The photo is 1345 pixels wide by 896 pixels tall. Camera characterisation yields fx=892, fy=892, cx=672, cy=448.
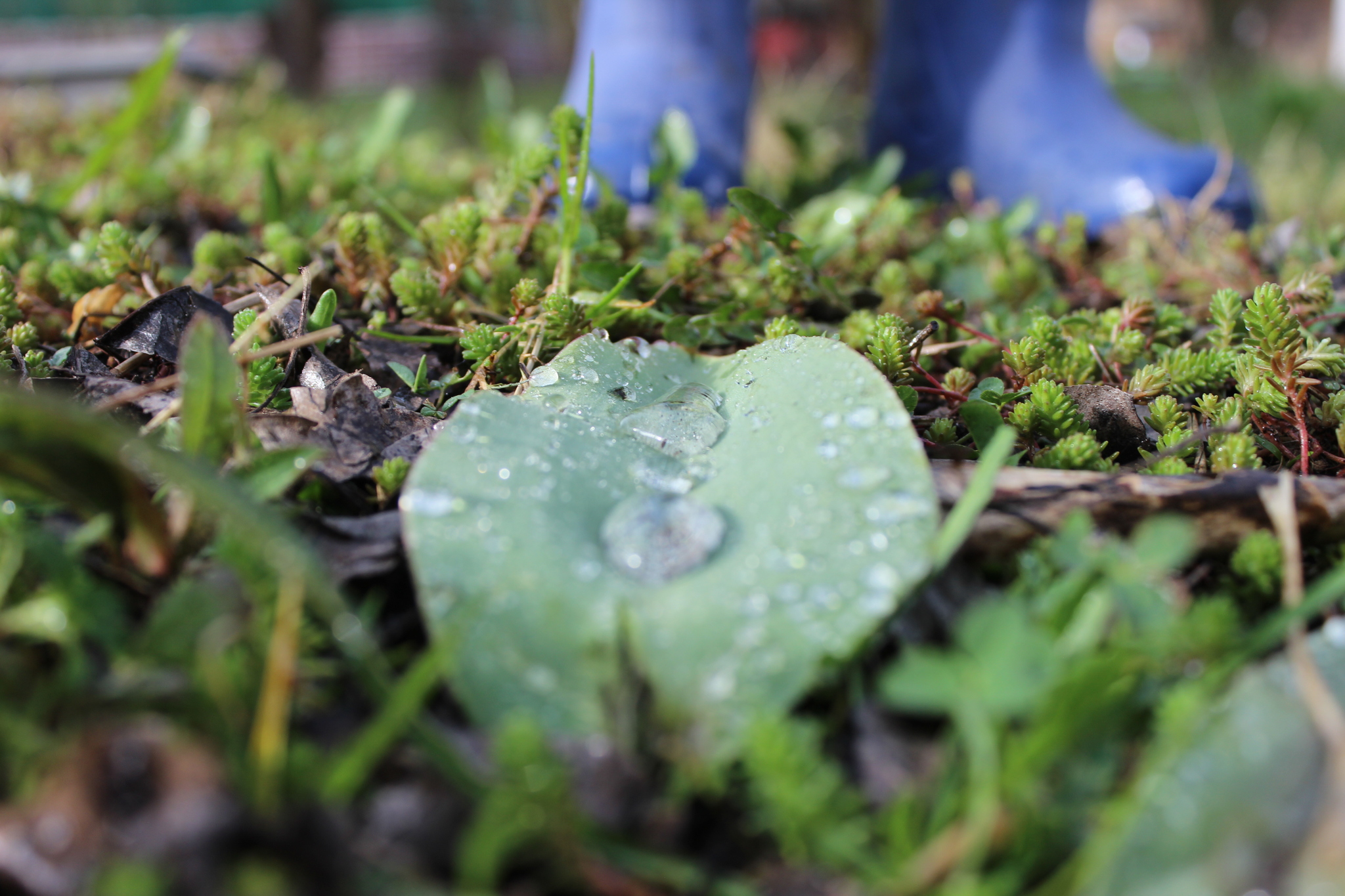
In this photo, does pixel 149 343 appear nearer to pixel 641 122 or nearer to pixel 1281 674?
pixel 1281 674

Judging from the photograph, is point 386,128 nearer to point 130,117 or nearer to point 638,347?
point 130,117

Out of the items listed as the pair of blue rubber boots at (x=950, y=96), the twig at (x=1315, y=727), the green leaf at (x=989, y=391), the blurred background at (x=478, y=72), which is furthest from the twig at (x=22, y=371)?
the blurred background at (x=478, y=72)

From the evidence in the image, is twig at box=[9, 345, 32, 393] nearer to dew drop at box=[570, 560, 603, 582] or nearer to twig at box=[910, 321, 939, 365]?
dew drop at box=[570, 560, 603, 582]

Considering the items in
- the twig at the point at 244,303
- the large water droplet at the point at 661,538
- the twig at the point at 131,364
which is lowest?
the twig at the point at 131,364

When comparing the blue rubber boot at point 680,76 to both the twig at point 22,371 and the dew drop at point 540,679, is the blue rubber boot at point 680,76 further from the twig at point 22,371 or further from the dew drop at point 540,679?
the dew drop at point 540,679

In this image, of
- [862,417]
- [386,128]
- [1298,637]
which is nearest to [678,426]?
[862,417]

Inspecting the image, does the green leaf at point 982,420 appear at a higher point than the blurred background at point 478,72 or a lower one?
higher

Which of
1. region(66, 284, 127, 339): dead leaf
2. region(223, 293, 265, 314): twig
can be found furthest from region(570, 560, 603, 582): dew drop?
region(66, 284, 127, 339): dead leaf
